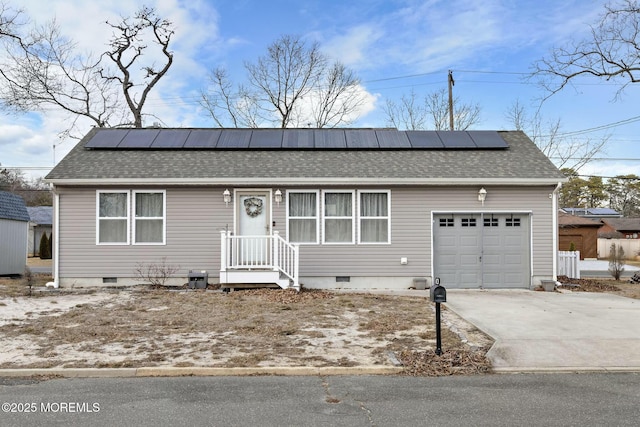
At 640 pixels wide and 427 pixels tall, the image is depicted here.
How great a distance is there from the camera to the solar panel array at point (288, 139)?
45.2ft

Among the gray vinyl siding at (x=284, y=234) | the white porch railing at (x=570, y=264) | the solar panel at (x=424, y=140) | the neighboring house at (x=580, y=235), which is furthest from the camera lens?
the neighboring house at (x=580, y=235)

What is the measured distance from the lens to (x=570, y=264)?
1472cm

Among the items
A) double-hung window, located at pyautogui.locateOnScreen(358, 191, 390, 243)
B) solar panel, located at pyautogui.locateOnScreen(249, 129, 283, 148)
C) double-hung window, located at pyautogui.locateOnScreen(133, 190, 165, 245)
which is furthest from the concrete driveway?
double-hung window, located at pyautogui.locateOnScreen(133, 190, 165, 245)

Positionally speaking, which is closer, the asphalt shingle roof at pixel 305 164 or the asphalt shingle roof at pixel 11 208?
the asphalt shingle roof at pixel 305 164

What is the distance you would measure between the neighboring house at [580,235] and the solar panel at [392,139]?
20.9 m

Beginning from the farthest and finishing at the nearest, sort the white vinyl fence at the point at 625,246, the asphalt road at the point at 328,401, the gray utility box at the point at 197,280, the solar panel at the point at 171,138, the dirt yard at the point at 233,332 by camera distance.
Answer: the white vinyl fence at the point at 625,246 < the solar panel at the point at 171,138 < the gray utility box at the point at 197,280 < the dirt yard at the point at 233,332 < the asphalt road at the point at 328,401

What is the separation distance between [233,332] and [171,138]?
8.70 metres

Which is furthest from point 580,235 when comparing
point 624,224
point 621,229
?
point 624,224

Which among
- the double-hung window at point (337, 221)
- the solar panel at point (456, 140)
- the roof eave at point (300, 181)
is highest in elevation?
the solar panel at point (456, 140)

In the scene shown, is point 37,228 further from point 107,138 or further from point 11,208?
point 107,138

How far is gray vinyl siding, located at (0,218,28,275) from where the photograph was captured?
17.2 meters

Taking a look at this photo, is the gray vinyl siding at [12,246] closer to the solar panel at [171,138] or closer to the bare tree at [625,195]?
the solar panel at [171,138]

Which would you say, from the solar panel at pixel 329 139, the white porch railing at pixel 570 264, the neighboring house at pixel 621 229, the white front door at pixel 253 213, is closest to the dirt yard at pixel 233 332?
the white front door at pixel 253 213

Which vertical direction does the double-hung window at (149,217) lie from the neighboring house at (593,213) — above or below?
below
